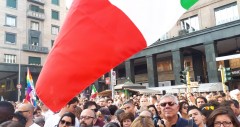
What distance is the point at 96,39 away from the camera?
2652mm

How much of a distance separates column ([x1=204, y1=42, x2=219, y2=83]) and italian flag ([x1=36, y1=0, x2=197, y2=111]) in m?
21.3

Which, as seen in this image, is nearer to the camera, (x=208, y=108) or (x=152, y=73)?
(x=208, y=108)

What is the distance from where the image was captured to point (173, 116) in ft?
13.3

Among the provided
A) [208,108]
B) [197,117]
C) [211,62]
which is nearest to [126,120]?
[197,117]

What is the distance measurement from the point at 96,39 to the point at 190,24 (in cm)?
2586

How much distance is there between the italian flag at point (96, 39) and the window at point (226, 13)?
2284cm

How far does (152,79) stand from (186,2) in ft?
83.6

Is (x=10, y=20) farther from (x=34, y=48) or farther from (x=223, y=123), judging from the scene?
(x=223, y=123)

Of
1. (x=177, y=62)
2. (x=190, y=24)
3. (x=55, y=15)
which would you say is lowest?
(x=177, y=62)

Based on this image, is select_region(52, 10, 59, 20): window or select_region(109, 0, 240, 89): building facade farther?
select_region(52, 10, 59, 20): window

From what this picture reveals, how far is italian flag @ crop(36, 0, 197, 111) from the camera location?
2.51 metres

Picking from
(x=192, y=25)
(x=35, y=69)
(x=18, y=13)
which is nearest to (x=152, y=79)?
(x=192, y=25)

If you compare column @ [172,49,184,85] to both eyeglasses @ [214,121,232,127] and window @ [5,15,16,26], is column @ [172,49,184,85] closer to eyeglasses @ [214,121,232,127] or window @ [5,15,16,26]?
window @ [5,15,16,26]

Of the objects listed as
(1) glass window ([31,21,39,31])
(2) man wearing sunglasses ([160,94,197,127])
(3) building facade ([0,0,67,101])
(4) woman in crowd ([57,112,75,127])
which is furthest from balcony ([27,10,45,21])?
(2) man wearing sunglasses ([160,94,197,127])
